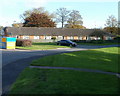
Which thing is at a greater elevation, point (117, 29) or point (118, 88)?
point (117, 29)

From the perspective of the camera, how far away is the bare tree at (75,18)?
9238 centimetres

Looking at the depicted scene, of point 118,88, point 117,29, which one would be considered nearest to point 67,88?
point 118,88

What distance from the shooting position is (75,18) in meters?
92.2

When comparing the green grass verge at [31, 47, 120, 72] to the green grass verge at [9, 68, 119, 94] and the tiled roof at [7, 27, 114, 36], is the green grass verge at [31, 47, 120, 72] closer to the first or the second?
the green grass verge at [9, 68, 119, 94]

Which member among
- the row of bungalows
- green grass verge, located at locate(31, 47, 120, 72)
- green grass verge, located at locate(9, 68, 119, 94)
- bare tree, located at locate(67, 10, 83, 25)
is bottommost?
green grass verge, located at locate(9, 68, 119, 94)

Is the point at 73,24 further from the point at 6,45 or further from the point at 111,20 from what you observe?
the point at 6,45

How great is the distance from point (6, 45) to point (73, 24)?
66.9 m

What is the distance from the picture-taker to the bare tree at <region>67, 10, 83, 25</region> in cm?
9238

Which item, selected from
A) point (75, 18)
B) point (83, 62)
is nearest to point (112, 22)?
point (75, 18)

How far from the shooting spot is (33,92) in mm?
6805

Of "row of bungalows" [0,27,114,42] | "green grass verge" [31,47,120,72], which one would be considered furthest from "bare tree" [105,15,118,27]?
"green grass verge" [31,47,120,72]

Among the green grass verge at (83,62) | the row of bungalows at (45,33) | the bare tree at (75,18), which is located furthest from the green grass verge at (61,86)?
the bare tree at (75,18)

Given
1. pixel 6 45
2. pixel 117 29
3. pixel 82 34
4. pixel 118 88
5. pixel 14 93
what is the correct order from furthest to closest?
1. pixel 117 29
2. pixel 82 34
3. pixel 6 45
4. pixel 118 88
5. pixel 14 93

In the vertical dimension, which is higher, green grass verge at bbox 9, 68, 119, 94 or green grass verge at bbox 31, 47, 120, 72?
green grass verge at bbox 31, 47, 120, 72
